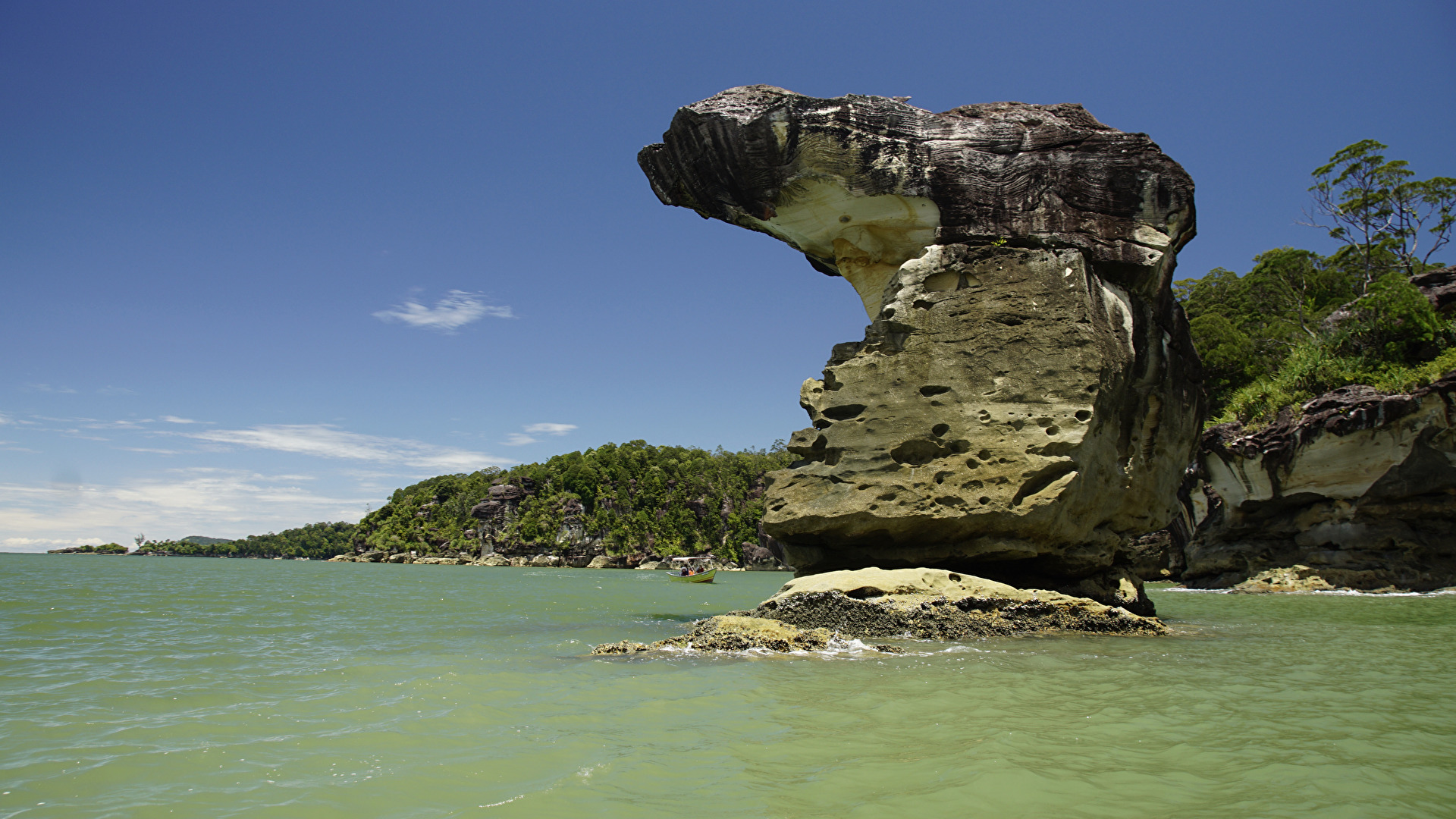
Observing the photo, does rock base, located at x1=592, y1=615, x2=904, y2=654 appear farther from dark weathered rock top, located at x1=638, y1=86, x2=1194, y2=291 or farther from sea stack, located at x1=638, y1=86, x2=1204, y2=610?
dark weathered rock top, located at x1=638, y1=86, x2=1194, y2=291

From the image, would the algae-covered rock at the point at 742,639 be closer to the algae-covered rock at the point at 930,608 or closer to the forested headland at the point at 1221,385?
the algae-covered rock at the point at 930,608

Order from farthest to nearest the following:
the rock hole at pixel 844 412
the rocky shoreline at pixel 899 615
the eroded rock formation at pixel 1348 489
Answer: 1. the eroded rock formation at pixel 1348 489
2. the rock hole at pixel 844 412
3. the rocky shoreline at pixel 899 615

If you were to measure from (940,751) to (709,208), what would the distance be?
1021cm

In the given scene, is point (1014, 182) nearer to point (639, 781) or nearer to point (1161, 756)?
point (1161, 756)

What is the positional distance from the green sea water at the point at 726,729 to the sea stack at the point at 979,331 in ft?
6.95

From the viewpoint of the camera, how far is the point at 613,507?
74.1 m

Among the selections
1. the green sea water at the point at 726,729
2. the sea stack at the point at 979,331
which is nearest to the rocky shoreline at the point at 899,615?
the green sea water at the point at 726,729

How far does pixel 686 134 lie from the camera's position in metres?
12.3

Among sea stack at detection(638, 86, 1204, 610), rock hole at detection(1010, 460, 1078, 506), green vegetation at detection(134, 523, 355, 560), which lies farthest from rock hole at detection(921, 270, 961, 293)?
green vegetation at detection(134, 523, 355, 560)

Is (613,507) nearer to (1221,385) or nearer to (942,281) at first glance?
(1221,385)

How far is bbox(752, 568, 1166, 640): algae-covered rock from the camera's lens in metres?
9.09

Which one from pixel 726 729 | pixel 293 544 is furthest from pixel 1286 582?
pixel 293 544

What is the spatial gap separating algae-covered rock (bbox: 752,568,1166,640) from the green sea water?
54cm

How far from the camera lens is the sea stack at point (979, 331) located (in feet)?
33.4
